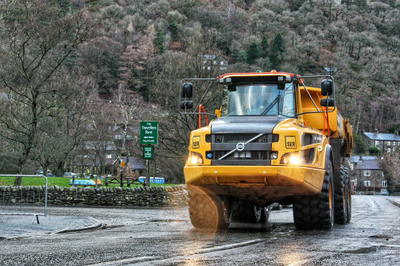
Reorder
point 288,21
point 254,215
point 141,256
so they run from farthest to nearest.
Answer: point 288,21 < point 254,215 < point 141,256

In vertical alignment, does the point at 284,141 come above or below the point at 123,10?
below

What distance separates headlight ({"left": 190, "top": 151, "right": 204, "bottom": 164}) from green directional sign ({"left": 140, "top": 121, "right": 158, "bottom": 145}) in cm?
1545

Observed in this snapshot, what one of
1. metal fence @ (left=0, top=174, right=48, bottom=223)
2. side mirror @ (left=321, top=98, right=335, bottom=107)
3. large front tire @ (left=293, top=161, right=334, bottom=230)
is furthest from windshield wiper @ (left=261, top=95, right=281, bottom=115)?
metal fence @ (left=0, top=174, right=48, bottom=223)

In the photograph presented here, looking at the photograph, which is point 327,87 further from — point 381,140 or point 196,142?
point 381,140

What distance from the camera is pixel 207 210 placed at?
1134 centimetres

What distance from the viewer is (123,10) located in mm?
150125

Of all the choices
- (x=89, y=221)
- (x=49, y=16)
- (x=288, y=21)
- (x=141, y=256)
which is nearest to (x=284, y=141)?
(x=141, y=256)

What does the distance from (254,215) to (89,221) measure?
4370 millimetres

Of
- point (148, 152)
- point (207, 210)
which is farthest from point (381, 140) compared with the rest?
point (207, 210)

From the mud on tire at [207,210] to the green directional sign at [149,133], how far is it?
14.6 m

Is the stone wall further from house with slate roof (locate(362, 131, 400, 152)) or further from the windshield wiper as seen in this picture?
house with slate roof (locate(362, 131, 400, 152))

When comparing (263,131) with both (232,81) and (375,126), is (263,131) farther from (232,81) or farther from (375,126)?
(375,126)

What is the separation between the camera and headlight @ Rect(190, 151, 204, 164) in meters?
10.4

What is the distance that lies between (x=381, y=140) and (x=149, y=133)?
125222mm
